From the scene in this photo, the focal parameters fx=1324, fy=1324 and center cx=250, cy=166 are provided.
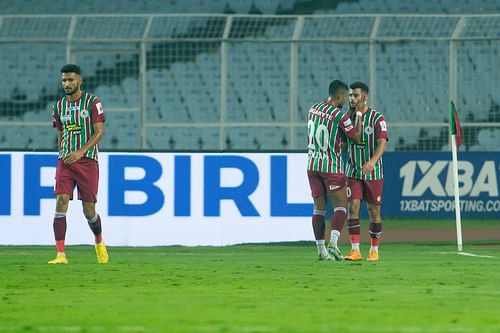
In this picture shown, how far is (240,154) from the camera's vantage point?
17625 millimetres

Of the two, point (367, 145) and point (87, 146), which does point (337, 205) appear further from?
point (87, 146)

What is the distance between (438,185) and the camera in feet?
67.3

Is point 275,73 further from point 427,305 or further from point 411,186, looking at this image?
→ point 427,305

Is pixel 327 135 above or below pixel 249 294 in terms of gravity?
above

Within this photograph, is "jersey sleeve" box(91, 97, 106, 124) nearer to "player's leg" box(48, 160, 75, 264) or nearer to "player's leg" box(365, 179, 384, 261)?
"player's leg" box(48, 160, 75, 264)

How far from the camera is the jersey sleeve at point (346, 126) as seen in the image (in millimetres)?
13812

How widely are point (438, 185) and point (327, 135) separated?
22.7ft

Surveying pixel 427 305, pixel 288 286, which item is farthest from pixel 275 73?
pixel 427 305

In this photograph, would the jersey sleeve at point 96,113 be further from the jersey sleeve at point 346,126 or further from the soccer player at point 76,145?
the jersey sleeve at point 346,126

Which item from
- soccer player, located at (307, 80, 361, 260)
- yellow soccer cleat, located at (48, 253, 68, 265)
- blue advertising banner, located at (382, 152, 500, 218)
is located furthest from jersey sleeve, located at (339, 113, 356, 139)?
blue advertising banner, located at (382, 152, 500, 218)

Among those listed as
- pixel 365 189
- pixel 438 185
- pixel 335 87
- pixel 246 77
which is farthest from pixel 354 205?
pixel 246 77

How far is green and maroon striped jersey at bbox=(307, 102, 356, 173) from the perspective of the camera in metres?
13.8

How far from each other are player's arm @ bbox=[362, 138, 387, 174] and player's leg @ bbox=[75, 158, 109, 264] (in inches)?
112

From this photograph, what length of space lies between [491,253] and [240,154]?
12.3 ft
